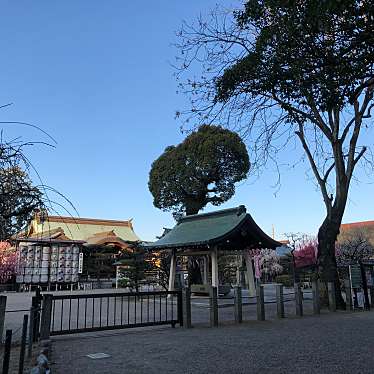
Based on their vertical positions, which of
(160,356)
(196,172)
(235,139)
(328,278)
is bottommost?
(160,356)

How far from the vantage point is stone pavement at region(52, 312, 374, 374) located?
5.68m

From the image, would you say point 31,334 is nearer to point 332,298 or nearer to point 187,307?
point 187,307

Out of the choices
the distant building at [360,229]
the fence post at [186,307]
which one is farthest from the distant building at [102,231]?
the fence post at [186,307]

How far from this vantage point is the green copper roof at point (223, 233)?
18.2 meters

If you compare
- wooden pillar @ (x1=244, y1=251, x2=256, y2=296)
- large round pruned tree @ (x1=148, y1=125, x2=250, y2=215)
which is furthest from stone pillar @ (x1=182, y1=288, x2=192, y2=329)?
large round pruned tree @ (x1=148, y1=125, x2=250, y2=215)

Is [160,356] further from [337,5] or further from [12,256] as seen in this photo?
[12,256]

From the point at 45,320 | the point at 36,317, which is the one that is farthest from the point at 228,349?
the point at 36,317

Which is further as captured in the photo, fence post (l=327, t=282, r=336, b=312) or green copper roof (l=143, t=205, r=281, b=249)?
green copper roof (l=143, t=205, r=281, b=249)

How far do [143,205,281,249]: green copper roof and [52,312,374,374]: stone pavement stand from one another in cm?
799

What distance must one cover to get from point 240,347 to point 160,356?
1.48 m

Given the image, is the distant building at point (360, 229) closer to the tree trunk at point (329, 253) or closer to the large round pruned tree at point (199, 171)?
the large round pruned tree at point (199, 171)

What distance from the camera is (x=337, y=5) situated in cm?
493

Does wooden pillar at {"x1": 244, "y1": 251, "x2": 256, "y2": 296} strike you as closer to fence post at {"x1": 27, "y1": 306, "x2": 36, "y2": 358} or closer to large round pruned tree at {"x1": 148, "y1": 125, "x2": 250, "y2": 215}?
large round pruned tree at {"x1": 148, "y1": 125, "x2": 250, "y2": 215}

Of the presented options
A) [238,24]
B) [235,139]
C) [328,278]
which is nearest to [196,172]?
[235,139]
